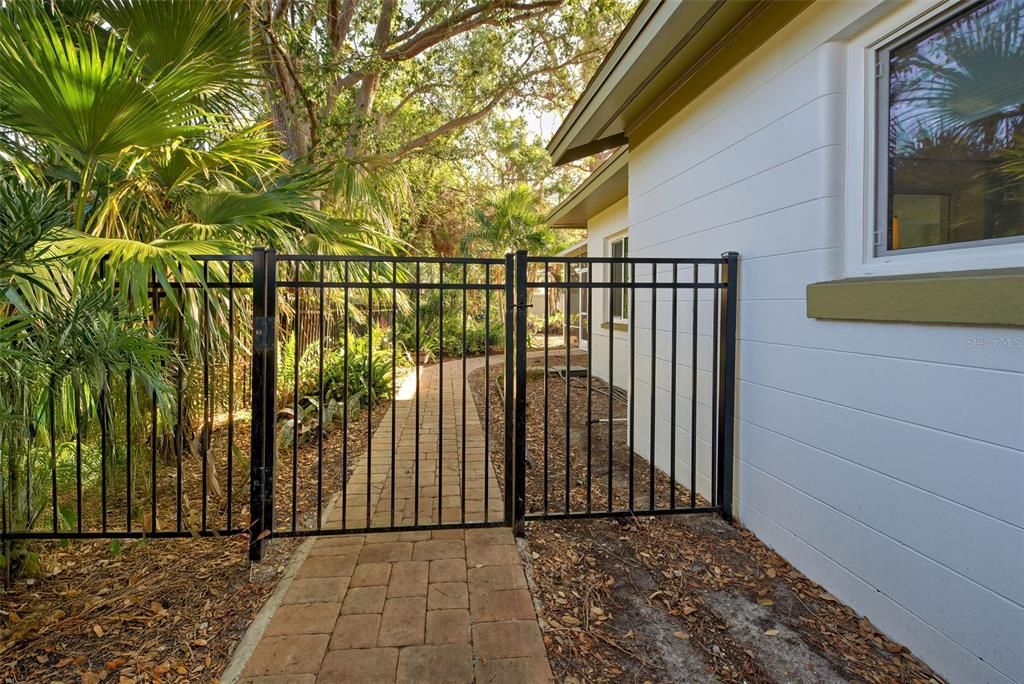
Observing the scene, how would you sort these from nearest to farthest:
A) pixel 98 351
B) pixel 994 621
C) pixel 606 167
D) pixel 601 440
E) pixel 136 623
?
pixel 994 621, pixel 98 351, pixel 136 623, pixel 601 440, pixel 606 167

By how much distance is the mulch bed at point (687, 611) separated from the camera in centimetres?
181

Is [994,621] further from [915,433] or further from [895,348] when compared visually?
[895,348]

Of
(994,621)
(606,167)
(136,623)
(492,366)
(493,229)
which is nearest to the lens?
(994,621)

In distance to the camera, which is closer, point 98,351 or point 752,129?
point 98,351

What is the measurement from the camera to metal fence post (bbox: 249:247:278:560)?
2.51m

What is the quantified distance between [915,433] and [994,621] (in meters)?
0.62

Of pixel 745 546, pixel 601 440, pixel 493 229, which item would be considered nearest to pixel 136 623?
pixel 745 546

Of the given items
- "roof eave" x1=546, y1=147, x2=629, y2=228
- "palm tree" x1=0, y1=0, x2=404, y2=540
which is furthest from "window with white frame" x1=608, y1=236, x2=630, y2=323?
"palm tree" x1=0, y1=0, x2=404, y2=540

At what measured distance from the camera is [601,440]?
4938 millimetres

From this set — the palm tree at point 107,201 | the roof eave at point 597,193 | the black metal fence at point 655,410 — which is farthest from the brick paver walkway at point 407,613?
the roof eave at point 597,193

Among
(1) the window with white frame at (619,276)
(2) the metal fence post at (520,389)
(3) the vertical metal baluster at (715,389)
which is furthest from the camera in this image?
(1) the window with white frame at (619,276)

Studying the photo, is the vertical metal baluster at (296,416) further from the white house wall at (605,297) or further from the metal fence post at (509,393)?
the white house wall at (605,297)

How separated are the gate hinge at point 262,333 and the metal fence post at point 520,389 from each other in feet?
A: 4.32

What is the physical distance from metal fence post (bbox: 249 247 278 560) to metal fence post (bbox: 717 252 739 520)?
256 centimetres
